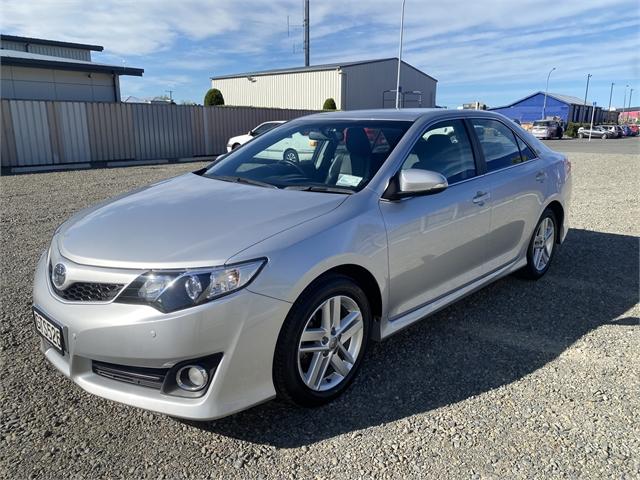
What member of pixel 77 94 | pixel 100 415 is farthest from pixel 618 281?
pixel 77 94

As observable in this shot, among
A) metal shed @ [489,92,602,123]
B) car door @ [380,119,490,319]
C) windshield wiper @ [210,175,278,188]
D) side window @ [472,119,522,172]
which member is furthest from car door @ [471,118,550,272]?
metal shed @ [489,92,602,123]

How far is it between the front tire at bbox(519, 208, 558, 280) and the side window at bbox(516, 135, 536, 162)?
0.55 m

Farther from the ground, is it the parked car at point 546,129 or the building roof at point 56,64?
the building roof at point 56,64

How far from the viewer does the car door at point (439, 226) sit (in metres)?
3.07

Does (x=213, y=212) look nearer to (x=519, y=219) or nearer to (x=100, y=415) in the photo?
(x=100, y=415)

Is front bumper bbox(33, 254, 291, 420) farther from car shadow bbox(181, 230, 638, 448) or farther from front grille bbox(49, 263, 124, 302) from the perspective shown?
car shadow bbox(181, 230, 638, 448)

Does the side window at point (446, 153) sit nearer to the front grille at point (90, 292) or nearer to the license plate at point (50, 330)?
the front grille at point (90, 292)

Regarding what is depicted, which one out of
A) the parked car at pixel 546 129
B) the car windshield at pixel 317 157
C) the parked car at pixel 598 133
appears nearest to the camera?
the car windshield at pixel 317 157

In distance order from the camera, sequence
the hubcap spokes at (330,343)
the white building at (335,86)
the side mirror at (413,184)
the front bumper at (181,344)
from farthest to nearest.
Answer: the white building at (335,86) → the side mirror at (413,184) → the hubcap spokes at (330,343) → the front bumper at (181,344)

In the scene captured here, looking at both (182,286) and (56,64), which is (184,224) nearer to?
(182,286)

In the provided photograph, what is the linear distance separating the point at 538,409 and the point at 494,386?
291mm

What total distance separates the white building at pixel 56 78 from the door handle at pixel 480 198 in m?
20.4

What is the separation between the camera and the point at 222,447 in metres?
2.49

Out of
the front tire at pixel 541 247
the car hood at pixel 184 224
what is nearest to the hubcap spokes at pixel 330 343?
the car hood at pixel 184 224
